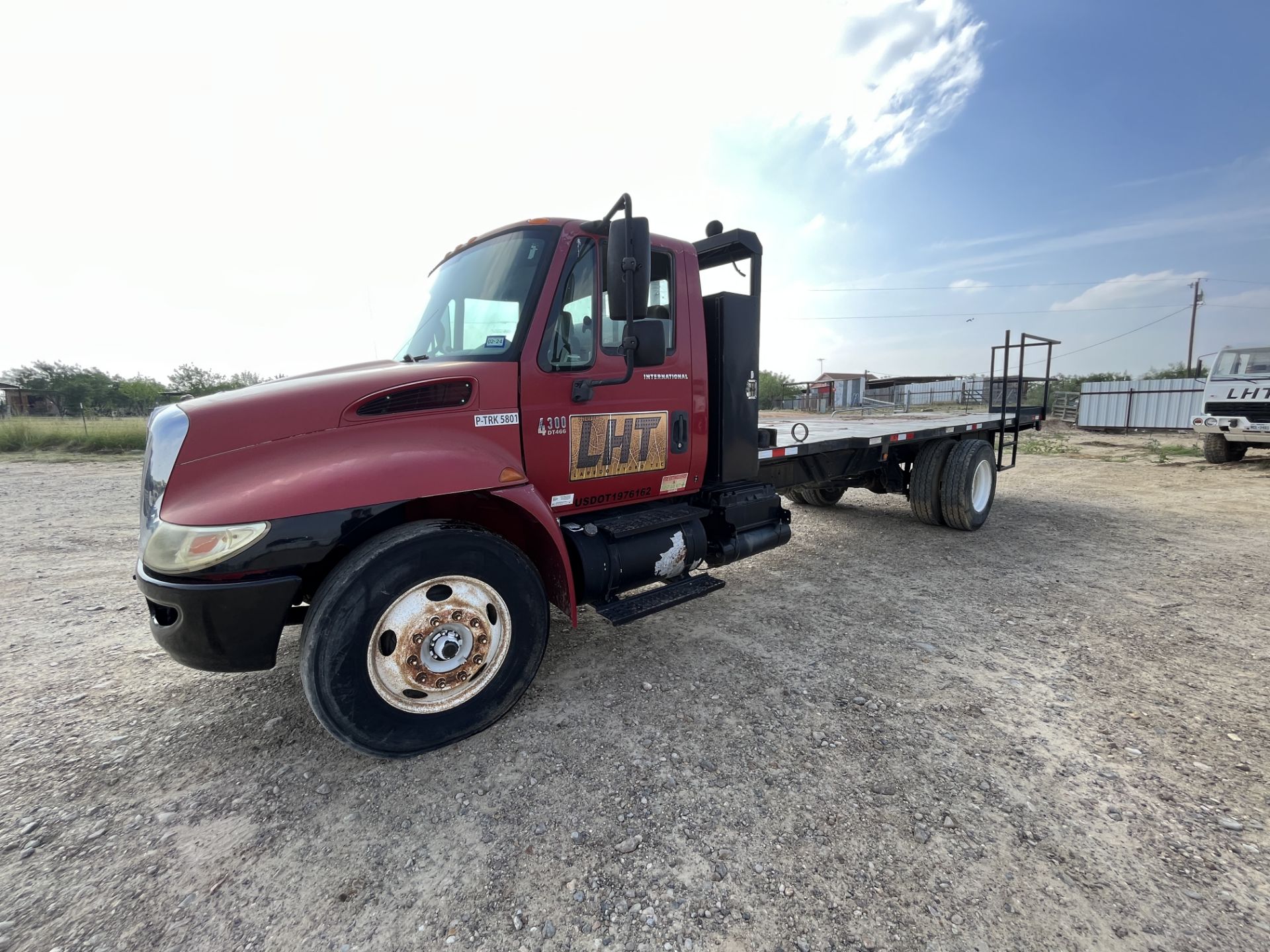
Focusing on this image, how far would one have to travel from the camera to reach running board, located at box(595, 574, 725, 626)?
2.94 m

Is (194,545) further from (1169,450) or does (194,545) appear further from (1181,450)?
(1181,450)

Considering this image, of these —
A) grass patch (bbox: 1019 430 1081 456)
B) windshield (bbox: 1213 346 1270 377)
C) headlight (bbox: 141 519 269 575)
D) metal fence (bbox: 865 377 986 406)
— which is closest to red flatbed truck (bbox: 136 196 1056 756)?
headlight (bbox: 141 519 269 575)

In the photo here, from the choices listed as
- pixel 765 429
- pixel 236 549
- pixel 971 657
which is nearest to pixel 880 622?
pixel 971 657

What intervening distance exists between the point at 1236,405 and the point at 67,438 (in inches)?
1154

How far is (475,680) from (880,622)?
2.76m

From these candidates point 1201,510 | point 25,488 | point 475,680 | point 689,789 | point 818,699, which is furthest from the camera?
point 25,488

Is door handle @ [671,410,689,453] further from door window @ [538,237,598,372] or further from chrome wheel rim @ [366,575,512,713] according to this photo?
chrome wheel rim @ [366,575,512,713]

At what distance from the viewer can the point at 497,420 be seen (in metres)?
2.68

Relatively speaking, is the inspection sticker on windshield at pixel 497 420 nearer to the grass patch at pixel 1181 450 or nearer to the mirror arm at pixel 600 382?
the mirror arm at pixel 600 382

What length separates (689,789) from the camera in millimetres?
2199

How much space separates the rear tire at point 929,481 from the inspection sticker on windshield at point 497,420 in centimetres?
522

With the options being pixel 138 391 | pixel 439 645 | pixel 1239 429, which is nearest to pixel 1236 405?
pixel 1239 429

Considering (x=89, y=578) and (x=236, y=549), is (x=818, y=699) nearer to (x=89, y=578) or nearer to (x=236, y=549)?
(x=236, y=549)

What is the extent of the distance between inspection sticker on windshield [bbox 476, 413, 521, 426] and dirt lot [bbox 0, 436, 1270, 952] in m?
1.45
